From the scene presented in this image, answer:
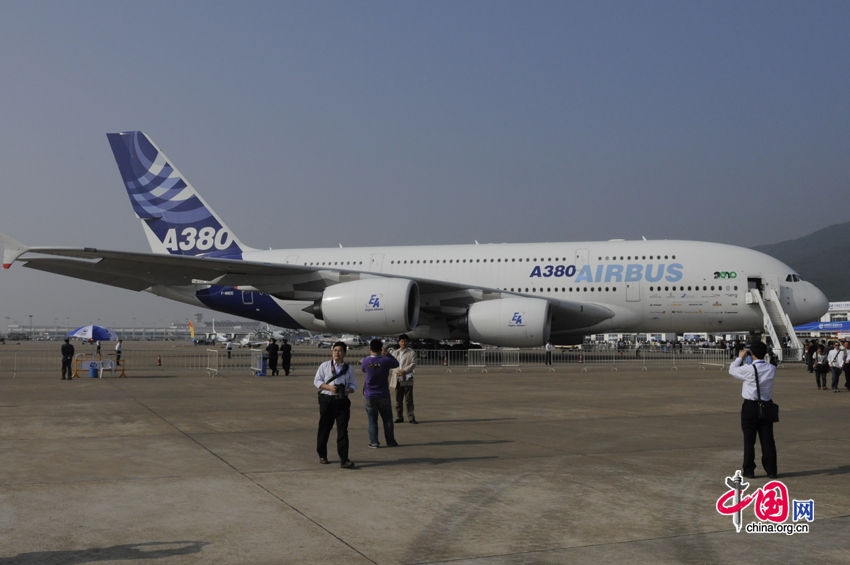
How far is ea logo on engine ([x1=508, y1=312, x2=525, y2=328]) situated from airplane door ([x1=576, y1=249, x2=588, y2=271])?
390cm

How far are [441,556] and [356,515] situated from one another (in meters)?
1.10

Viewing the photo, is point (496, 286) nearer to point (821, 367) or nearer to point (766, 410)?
point (821, 367)

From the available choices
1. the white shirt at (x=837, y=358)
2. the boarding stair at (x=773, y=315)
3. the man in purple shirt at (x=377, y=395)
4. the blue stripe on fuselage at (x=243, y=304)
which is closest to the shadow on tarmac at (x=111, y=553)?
the man in purple shirt at (x=377, y=395)

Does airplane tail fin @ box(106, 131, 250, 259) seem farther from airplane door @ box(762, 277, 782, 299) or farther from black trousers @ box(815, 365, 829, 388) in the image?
black trousers @ box(815, 365, 829, 388)

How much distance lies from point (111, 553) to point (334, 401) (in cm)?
315

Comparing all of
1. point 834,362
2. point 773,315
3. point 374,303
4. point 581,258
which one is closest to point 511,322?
point 374,303

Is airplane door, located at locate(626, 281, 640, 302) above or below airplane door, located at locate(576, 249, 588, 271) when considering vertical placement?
below

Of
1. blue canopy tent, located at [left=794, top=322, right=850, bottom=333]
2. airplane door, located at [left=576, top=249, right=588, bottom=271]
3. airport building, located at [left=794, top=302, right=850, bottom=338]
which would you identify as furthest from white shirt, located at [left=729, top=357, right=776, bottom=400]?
blue canopy tent, located at [left=794, top=322, right=850, bottom=333]

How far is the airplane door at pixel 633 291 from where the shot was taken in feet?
79.4

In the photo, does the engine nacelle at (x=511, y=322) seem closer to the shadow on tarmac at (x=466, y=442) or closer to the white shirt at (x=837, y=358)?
the white shirt at (x=837, y=358)

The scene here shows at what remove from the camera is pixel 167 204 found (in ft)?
95.9

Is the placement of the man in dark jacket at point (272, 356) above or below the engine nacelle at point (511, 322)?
below

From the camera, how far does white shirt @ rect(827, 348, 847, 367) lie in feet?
49.7

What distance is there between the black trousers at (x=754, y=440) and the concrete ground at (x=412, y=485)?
217 millimetres
